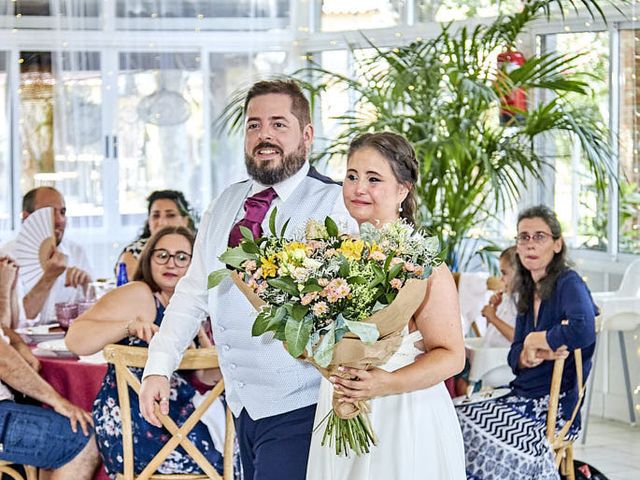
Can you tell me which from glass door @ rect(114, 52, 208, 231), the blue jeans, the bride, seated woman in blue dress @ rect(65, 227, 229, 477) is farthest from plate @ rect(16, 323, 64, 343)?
glass door @ rect(114, 52, 208, 231)

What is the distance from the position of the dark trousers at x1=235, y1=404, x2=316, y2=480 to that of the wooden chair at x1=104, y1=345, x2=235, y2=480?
1.70 feet

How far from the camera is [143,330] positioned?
3609mm

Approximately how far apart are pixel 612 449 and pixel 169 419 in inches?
133

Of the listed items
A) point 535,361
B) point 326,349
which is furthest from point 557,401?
point 326,349

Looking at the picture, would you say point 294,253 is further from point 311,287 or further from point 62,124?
point 62,124

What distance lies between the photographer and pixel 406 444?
267 cm

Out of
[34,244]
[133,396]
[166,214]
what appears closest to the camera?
[133,396]

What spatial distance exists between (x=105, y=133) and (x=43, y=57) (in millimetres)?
691

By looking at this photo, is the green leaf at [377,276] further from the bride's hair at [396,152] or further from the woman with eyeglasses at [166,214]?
the woman with eyeglasses at [166,214]

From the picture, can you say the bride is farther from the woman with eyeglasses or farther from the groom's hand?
the woman with eyeglasses

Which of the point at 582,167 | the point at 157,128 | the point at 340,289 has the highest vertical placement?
the point at 157,128

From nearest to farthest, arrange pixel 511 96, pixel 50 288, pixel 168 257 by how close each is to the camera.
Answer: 1. pixel 168 257
2. pixel 50 288
3. pixel 511 96

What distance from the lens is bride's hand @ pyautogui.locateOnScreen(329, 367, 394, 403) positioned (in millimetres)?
2531

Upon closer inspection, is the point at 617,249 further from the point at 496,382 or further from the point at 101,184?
the point at 101,184
